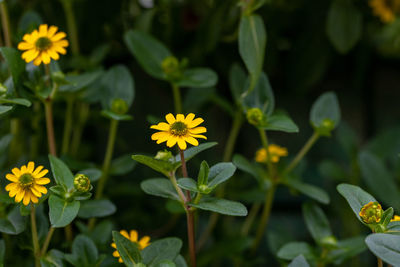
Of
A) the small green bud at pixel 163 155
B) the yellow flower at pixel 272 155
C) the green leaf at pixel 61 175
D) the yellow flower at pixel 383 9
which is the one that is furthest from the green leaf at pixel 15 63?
the yellow flower at pixel 383 9

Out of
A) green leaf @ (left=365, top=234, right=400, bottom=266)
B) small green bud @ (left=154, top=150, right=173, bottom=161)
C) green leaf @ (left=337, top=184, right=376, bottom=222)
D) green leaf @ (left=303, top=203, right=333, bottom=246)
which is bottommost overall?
green leaf @ (left=303, top=203, right=333, bottom=246)

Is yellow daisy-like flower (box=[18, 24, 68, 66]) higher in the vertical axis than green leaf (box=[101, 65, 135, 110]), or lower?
higher

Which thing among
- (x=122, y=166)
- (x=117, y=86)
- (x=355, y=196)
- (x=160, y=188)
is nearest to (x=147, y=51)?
(x=117, y=86)

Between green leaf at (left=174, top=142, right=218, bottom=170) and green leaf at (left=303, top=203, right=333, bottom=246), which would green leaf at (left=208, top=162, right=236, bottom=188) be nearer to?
green leaf at (left=174, top=142, right=218, bottom=170)

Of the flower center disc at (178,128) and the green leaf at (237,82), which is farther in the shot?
the green leaf at (237,82)

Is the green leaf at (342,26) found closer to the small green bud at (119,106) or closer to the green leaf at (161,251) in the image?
the small green bud at (119,106)

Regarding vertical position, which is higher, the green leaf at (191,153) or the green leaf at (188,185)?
the green leaf at (191,153)

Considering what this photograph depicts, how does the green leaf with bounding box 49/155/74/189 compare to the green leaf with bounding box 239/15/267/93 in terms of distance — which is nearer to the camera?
the green leaf with bounding box 49/155/74/189

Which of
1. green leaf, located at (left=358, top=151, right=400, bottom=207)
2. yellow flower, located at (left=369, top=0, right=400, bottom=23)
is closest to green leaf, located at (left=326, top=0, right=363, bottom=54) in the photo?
yellow flower, located at (left=369, top=0, right=400, bottom=23)
